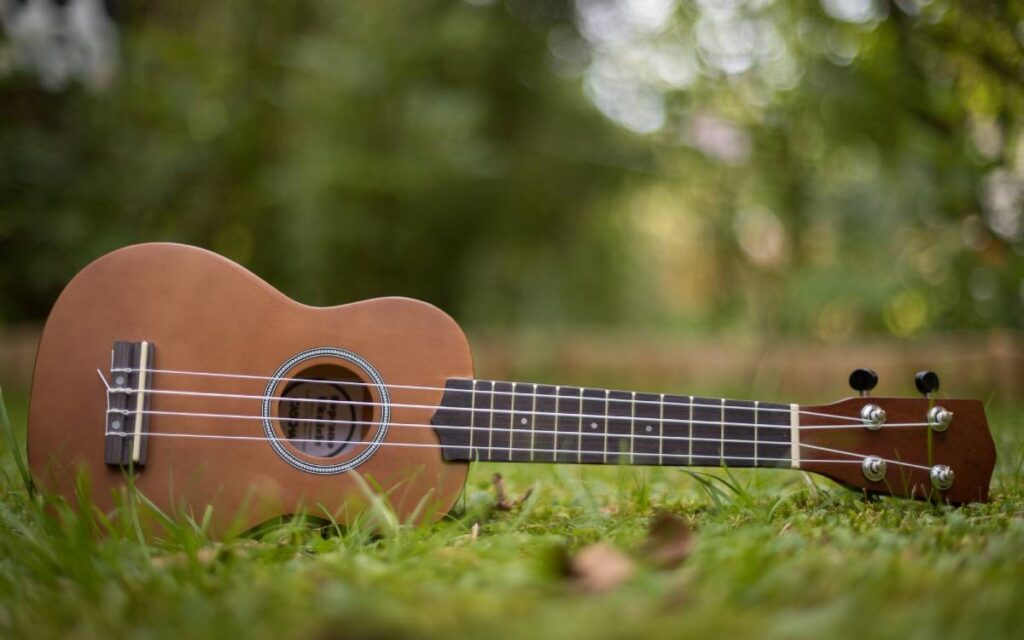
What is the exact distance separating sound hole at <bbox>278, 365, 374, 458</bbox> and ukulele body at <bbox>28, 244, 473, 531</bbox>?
53 millimetres

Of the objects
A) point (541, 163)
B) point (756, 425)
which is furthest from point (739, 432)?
point (541, 163)

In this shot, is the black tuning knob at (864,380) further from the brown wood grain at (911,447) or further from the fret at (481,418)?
the fret at (481,418)

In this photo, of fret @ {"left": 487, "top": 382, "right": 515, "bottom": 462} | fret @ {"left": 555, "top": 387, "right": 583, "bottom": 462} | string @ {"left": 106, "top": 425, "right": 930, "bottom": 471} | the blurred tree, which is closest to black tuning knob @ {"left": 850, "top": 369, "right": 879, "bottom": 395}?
string @ {"left": 106, "top": 425, "right": 930, "bottom": 471}

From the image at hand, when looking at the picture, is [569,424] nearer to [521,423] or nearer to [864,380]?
[521,423]

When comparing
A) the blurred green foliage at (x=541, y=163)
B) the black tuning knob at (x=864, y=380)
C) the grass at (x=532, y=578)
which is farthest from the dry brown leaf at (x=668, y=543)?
the blurred green foliage at (x=541, y=163)

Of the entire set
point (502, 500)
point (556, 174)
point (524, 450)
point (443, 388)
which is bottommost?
point (502, 500)

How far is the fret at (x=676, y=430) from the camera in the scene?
1.28 metres

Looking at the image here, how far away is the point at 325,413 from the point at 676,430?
2.09 ft

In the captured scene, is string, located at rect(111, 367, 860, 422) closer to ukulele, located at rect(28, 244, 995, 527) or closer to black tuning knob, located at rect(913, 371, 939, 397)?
ukulele, located at rect(28, 244, 995, 527)

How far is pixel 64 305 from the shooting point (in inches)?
46.6

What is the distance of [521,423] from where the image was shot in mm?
1266

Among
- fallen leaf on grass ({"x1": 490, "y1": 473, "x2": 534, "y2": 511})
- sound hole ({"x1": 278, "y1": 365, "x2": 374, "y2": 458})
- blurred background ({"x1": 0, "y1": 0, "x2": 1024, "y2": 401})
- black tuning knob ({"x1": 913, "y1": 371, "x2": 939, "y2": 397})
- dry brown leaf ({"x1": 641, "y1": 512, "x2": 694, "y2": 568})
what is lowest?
fallen leaf on grass ({"x1": 490, "y1": 473, "x2": 534, "y2": 511})

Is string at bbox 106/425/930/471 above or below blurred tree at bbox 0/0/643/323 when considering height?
below

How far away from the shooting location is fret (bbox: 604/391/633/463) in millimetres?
1268
